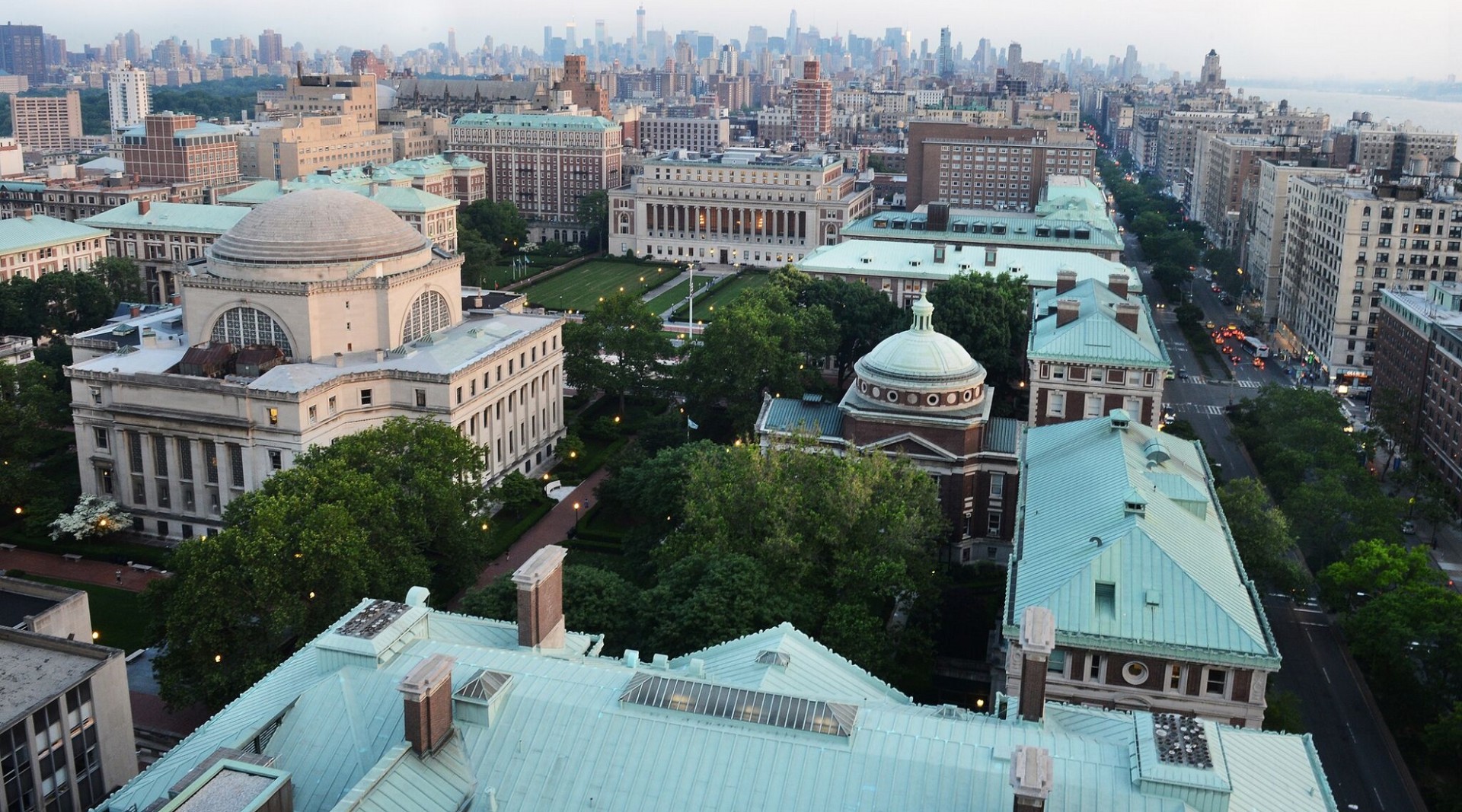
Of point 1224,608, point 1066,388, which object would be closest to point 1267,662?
point 1224,608

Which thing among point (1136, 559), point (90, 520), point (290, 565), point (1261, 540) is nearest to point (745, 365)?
point (1261, 540)

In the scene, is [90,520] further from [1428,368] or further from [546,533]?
[1428,368]

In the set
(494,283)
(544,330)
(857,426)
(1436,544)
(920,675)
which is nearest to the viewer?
(920,675)

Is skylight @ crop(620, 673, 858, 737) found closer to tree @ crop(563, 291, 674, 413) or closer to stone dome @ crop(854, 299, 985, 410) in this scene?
stone dome @ crop(854, 299, 985, 410)

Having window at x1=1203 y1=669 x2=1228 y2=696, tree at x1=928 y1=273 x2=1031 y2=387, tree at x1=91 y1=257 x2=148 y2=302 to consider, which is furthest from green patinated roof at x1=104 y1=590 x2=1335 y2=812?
tree at x1=91 y1=257 x2=148 y2=302

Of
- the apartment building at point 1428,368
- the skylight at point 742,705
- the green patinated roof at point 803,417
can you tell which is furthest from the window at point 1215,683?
the apartment building at point 1428,368

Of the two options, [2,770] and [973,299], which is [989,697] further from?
[973,299]
